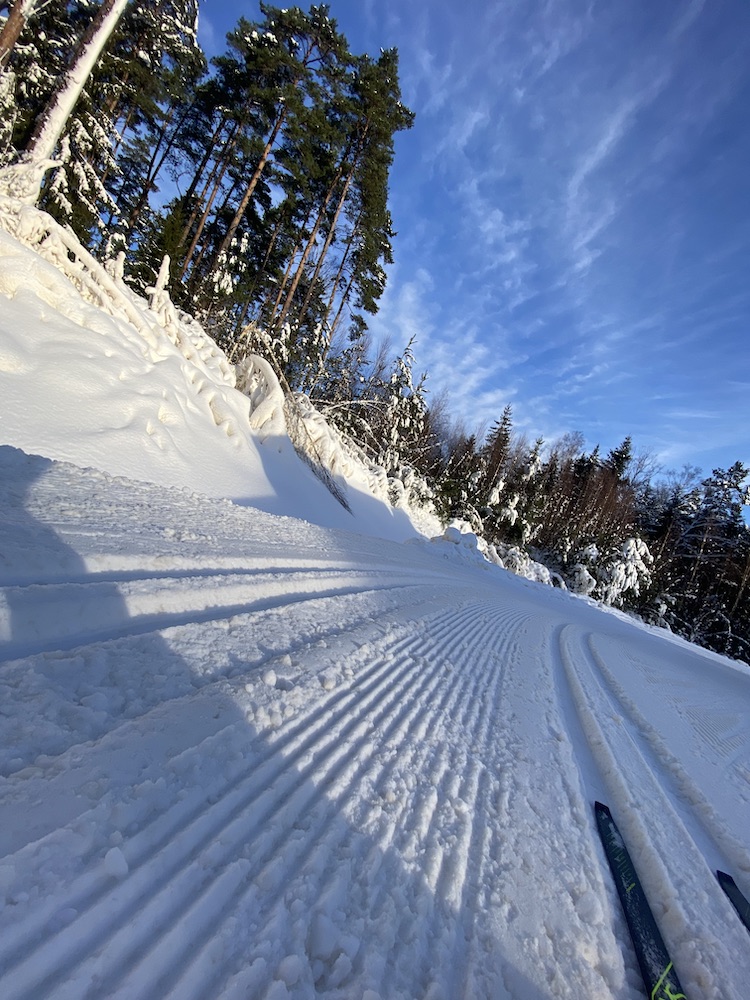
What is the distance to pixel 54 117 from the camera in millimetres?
6504

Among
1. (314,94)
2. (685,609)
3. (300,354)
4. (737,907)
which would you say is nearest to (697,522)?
(685,609)

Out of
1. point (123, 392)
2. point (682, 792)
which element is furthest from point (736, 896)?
point (123, 392)

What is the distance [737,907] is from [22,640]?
2773 mm

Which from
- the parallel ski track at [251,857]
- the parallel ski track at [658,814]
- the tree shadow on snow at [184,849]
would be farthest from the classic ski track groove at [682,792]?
the tree shadow on snow at [184,849]

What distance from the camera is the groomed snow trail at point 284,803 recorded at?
0.92m

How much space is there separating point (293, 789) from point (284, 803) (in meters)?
0.07

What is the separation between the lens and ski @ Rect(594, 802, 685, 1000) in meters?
1.24

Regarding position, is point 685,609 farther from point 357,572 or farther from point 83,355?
point 83,355

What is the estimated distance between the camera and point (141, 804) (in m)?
1.12

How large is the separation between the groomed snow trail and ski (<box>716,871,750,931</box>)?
61mm

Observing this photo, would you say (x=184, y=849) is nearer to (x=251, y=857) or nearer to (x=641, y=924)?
(x=251, y=857)

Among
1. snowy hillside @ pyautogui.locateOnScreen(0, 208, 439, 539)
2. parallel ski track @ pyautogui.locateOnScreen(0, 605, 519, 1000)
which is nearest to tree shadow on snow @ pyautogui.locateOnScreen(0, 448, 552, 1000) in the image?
parallel ski track @ pyautogui.locateOnScreen(0, 605, 519, 1000)

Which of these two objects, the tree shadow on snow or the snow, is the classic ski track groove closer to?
the snow

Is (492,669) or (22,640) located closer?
(22,640)
